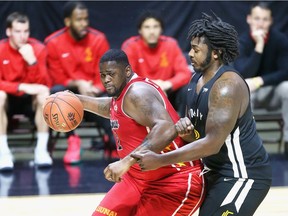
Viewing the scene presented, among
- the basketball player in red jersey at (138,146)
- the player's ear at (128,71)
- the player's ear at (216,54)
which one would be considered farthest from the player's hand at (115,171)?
the player's ear at (216,54)

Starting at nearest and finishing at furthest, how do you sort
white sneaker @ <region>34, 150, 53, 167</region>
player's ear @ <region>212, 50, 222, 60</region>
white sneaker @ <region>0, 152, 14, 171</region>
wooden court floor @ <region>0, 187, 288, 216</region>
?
player's ear @ <region>212, 50, 222, 60</region> < wooden court floor @ <region>0, 187, 288, 216</region> < white sneaker @ <region>0, 152, 14, 171</region> < white sneaker @ <region>34, 150, 53, 167</region>

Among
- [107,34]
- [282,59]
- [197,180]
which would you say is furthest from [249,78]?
[197,180]

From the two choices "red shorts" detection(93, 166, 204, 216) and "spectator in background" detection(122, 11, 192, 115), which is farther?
"spectator in background" detection(122, 11, 192, 115)

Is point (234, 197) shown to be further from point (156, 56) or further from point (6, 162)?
point (156, 56)

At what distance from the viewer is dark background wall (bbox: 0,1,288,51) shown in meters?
7.94

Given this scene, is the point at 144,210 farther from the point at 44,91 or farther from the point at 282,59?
the point at 282,59

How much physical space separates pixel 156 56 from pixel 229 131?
392cm

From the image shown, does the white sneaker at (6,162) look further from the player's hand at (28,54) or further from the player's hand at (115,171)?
the player's hand at (115,171)

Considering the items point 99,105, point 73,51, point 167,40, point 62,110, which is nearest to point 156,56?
point 167,40

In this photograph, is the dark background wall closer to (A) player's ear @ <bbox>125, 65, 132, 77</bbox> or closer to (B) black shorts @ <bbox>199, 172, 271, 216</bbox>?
(A) player's ear @ <bbox>125, 65, 132, 77</bbox>

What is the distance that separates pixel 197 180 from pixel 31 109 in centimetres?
361

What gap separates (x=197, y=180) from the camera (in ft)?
13.3

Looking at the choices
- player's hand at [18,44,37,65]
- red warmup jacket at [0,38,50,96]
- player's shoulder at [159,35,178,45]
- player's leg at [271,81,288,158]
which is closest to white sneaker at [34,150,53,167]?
red warmup jacket at [0,38,50,96]

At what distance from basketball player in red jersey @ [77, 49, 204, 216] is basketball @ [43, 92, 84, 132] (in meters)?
0.28
